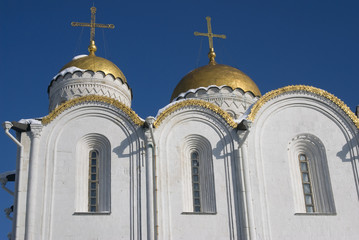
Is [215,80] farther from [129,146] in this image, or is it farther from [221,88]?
[129,146]

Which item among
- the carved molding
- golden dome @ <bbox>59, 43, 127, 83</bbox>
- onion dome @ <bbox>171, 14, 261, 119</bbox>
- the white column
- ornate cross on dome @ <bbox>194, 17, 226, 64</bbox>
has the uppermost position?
ornate cross on dome @ <bbox>194, 17, 226, 64</bbox>

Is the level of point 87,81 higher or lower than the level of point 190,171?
higher

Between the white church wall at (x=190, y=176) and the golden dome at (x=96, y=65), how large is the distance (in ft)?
18.4

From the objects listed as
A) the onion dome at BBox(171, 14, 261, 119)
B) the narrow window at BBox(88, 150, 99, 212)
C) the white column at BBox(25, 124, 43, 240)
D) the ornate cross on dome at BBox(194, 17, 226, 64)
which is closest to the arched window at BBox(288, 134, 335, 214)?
the onion dome at BBox(171, 14, 261, 119)

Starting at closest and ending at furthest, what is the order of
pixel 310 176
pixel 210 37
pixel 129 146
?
1. pixel 129 146
2. pixel 310 176
3. pixel 210 37

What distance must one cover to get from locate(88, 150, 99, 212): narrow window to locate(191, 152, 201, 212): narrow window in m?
2.55

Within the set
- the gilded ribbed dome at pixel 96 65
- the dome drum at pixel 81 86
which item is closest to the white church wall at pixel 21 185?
the dome drum at pixel 81 86

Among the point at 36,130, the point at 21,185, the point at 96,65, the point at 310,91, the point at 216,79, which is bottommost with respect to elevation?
the point at 21,185

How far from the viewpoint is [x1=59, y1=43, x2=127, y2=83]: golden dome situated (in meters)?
20.4

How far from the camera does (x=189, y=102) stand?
15.9m

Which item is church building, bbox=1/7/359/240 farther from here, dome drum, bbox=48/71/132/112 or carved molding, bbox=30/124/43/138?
dome drum, bbox=48/71/132/112

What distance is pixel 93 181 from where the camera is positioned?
1487 centimetres

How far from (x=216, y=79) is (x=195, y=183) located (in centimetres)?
641

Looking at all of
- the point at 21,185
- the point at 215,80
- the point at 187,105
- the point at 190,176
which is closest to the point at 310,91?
the point at 187,105
